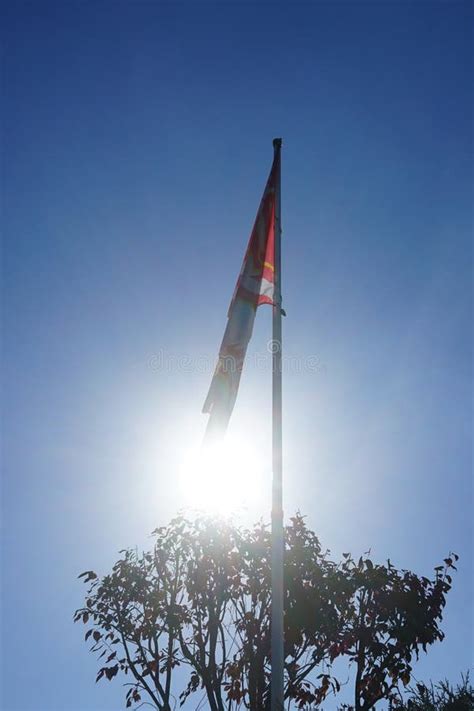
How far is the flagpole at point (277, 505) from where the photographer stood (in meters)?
7.68

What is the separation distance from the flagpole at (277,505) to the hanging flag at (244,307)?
0.75 ft

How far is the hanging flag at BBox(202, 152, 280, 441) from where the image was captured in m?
9.91

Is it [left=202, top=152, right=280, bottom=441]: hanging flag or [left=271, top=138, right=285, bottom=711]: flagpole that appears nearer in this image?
[left=271, top=138, right=285, bottom=711]: flagpole

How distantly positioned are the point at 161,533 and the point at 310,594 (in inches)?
126

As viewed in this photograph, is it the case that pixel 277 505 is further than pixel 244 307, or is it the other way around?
pixel 244 307

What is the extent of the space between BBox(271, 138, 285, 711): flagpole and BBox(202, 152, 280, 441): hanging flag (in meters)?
0.23

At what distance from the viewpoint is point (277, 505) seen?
8.72m

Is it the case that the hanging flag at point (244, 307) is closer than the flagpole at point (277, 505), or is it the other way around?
the flagpole at point (277, 505)

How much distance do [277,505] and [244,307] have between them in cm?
375

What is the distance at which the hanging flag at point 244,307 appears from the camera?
9914 mm

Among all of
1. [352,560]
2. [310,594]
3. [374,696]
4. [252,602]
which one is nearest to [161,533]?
[252,602]

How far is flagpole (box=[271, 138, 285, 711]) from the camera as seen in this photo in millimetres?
7680

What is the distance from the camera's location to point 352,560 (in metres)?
11.6

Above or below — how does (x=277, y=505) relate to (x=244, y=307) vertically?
below
